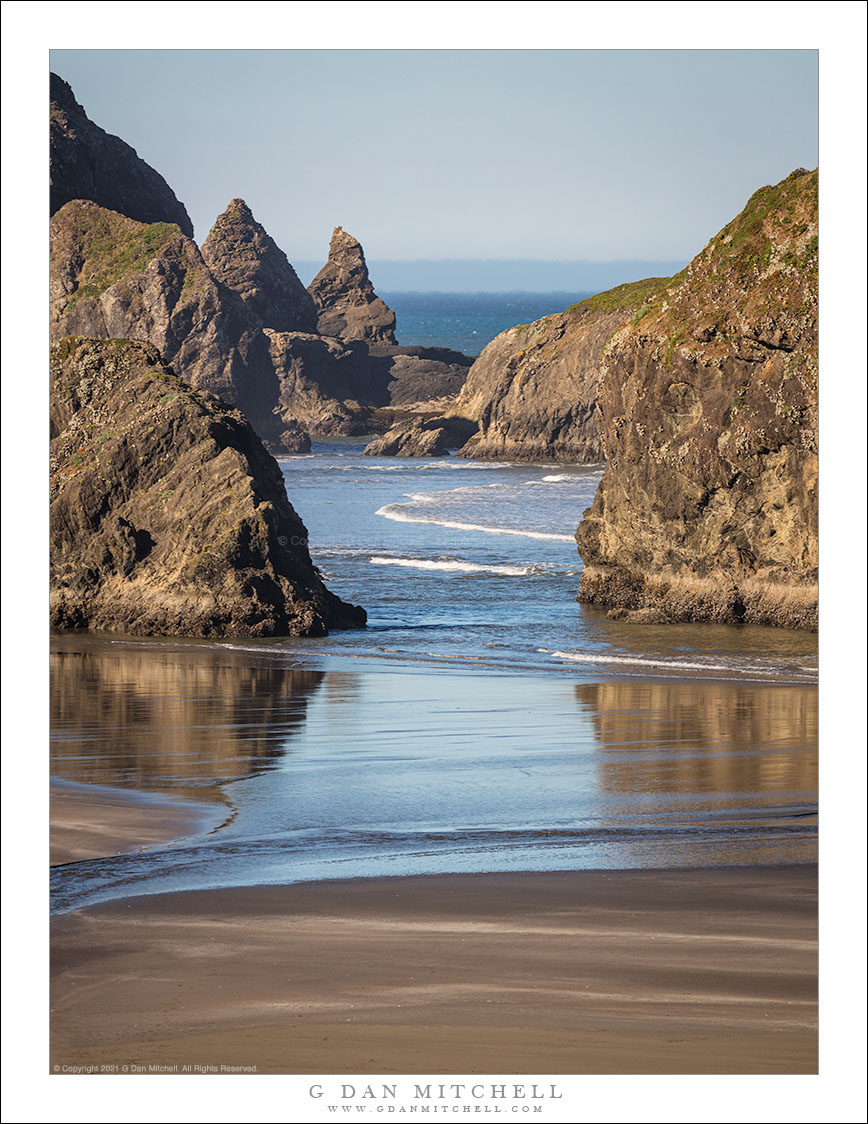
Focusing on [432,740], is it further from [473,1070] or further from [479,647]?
[479,647]

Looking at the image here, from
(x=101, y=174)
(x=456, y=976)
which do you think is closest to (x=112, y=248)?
(x=101, y=174)

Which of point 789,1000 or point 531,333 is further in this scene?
point 531,333

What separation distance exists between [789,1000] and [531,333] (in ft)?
242

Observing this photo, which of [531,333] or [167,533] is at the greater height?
[531,333]

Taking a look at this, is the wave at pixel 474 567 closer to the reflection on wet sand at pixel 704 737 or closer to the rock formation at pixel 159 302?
the reflection on wet sand at pixel 704 737

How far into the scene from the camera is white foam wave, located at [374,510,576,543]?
35.9 m

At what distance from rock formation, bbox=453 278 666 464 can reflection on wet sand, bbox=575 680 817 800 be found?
54777mm

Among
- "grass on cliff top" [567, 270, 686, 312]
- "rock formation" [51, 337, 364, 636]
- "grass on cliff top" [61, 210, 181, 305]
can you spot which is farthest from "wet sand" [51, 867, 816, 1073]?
"grass on cliff top" [61, 210, 181, 305]

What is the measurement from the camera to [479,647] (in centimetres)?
1941

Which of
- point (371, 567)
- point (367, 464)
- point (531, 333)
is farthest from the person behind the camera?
point (531, 333)

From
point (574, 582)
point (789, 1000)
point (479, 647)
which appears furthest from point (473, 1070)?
point (574, 582)

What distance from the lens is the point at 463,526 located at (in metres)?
38.3

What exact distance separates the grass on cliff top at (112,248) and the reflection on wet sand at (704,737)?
82203 mm

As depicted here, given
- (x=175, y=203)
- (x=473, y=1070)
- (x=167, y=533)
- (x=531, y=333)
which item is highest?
(x=175, y=203)
